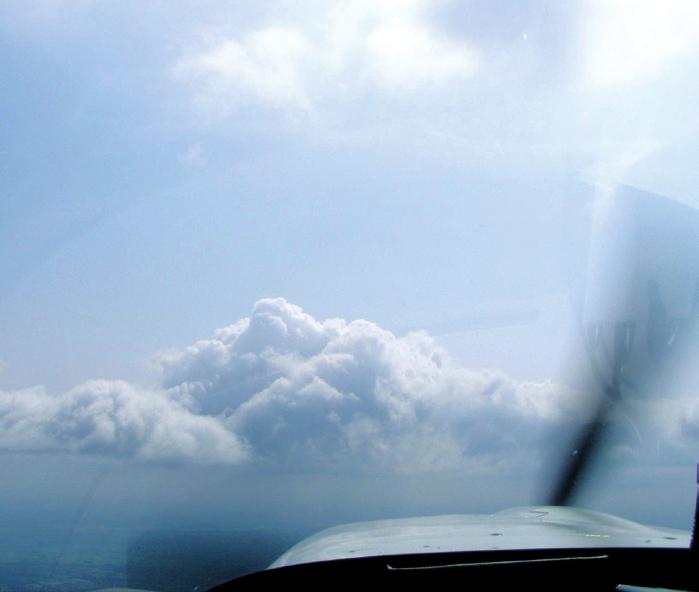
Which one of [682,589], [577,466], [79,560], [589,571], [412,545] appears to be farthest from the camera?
[577,466]

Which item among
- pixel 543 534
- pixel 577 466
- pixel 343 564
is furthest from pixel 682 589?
pixel 577 466

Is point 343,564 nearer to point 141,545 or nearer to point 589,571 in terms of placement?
point 589,571

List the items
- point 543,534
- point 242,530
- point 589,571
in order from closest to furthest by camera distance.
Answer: point 589,571
point 543,534
point 242,530

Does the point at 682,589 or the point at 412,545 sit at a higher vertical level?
the point at 412,545

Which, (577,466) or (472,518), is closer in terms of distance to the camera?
(472,518)

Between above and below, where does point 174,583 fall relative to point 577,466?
below

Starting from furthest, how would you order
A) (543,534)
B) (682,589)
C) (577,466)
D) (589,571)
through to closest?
(577,466) → (543,534) → (589,571) → (682,589)

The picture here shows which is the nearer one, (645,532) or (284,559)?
(284,559)

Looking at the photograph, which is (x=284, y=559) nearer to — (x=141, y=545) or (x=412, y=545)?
(x=412, y=545)

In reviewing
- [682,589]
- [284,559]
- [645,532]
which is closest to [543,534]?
[645,532]
